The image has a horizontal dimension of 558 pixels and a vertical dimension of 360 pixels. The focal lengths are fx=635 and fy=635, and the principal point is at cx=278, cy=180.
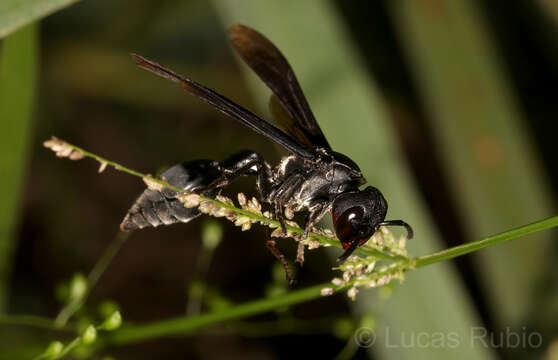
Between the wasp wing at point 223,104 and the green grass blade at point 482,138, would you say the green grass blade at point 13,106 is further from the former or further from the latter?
the green grass blade at point 482,138

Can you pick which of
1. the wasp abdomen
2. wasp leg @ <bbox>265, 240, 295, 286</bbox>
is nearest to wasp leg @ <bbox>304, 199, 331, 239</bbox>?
wasp leg @ <bbox>265, 240, 295, 286</bbox>

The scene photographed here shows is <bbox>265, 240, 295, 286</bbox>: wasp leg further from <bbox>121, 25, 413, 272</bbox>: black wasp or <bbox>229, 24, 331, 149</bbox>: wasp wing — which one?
<bbox>229, 24, 331, 149</bbox>: wasp wing

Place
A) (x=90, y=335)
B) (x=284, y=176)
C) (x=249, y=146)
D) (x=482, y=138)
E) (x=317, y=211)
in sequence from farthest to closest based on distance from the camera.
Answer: (x=249, y=146) → (x=482, y=138) → (x=284, y=176) → (x=317, y=211) → (x=90, y=335)

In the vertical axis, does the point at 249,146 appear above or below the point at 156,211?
below

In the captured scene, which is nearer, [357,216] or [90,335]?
[90,335]

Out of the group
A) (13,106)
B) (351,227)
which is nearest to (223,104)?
(351,227)

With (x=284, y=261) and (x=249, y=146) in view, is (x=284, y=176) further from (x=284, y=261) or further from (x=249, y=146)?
(x=249, y=146)

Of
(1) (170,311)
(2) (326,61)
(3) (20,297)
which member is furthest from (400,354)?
(3) (20,297)
